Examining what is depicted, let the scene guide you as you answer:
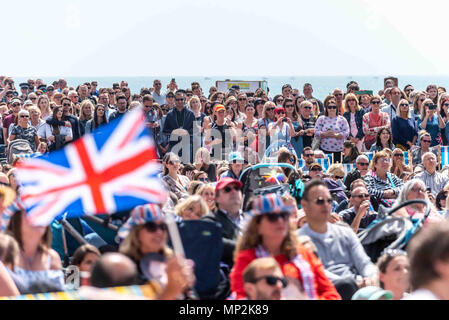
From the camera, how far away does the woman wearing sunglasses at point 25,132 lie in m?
14.8

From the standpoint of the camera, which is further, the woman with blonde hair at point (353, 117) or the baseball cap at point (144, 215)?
the woman with blonde hair at point (353, 117)

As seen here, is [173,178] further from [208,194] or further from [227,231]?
[227,231]

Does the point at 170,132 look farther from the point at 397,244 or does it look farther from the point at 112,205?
the point at 112,205

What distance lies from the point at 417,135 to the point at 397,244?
898cm

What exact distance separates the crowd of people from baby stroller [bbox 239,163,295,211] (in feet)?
0.13

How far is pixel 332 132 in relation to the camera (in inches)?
601

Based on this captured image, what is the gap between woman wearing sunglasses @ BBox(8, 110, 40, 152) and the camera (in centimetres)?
1481

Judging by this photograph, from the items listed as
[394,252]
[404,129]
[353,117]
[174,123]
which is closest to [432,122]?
[404,129]

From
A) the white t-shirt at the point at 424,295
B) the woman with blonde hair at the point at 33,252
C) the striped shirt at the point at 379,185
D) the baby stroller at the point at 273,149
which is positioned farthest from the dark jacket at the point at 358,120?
the white t-shirt at the point at 424,295

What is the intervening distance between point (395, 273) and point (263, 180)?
416 centimetres

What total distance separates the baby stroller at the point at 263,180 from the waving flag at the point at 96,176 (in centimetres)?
414

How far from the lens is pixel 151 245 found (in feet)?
18.4

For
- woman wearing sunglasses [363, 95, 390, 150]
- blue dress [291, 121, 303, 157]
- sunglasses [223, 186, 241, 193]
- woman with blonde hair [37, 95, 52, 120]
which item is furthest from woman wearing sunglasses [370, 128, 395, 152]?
sunglasses [223, 186, 241, 193]

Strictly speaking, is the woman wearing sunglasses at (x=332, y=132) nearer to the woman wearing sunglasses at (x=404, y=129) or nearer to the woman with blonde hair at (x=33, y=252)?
the woman wearing sunglasses at (x=404, y=129)
